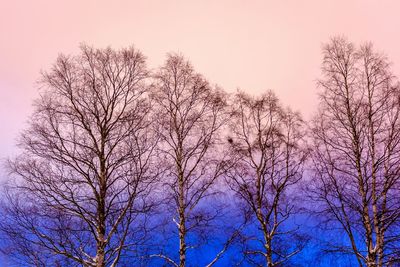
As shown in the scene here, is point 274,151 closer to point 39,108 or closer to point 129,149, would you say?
point 129,149

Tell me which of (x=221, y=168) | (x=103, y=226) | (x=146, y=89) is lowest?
(x=103, y=226)

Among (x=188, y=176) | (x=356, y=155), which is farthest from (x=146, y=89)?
(x=356, y=155)

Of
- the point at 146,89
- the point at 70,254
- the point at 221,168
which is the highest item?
the point at 146,89

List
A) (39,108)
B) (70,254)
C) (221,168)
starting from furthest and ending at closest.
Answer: (221,168) → (39,108) → (70,254)

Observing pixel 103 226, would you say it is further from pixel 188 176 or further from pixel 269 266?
pixel 269 266

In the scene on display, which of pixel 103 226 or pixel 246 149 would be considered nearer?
pixel 103 226

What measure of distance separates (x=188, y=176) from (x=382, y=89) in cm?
1014

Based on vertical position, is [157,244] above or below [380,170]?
below

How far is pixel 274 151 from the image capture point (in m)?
23.3

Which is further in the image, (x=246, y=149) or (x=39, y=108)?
(x=246, y=149)

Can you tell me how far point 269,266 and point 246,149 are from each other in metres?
6.41

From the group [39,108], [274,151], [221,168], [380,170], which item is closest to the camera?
[39,108]

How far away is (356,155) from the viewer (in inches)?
746

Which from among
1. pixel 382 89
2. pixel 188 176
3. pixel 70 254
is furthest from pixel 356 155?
pixel 70 254
